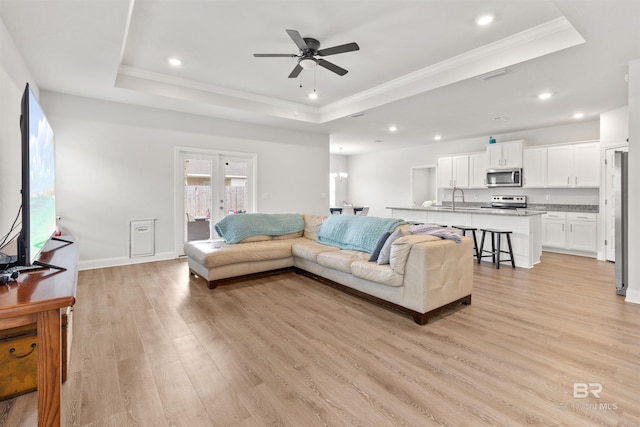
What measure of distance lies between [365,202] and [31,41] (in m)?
9.14

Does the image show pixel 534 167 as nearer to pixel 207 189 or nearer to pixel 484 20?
pixel 484 20

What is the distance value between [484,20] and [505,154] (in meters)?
4.76

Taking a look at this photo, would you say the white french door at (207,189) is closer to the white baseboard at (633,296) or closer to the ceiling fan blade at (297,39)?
the ceiling fan blade at (297,39)

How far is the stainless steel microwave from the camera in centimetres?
689

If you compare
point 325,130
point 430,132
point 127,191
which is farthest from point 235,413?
point 430,132

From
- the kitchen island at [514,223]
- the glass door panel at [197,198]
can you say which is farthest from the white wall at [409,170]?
the glass door panel at [197,198]

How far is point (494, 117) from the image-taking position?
6105 millimetres

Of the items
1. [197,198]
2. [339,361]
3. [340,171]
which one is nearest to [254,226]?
[197,198]

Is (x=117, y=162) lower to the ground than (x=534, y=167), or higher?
lower

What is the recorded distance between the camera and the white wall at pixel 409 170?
21.4ft

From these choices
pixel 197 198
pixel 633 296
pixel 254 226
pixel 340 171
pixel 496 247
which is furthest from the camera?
pixel 340 171

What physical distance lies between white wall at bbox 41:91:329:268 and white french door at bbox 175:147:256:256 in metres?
0.14

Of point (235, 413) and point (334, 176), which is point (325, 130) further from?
point (235, 413)

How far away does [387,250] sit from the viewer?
3189 millimetres
